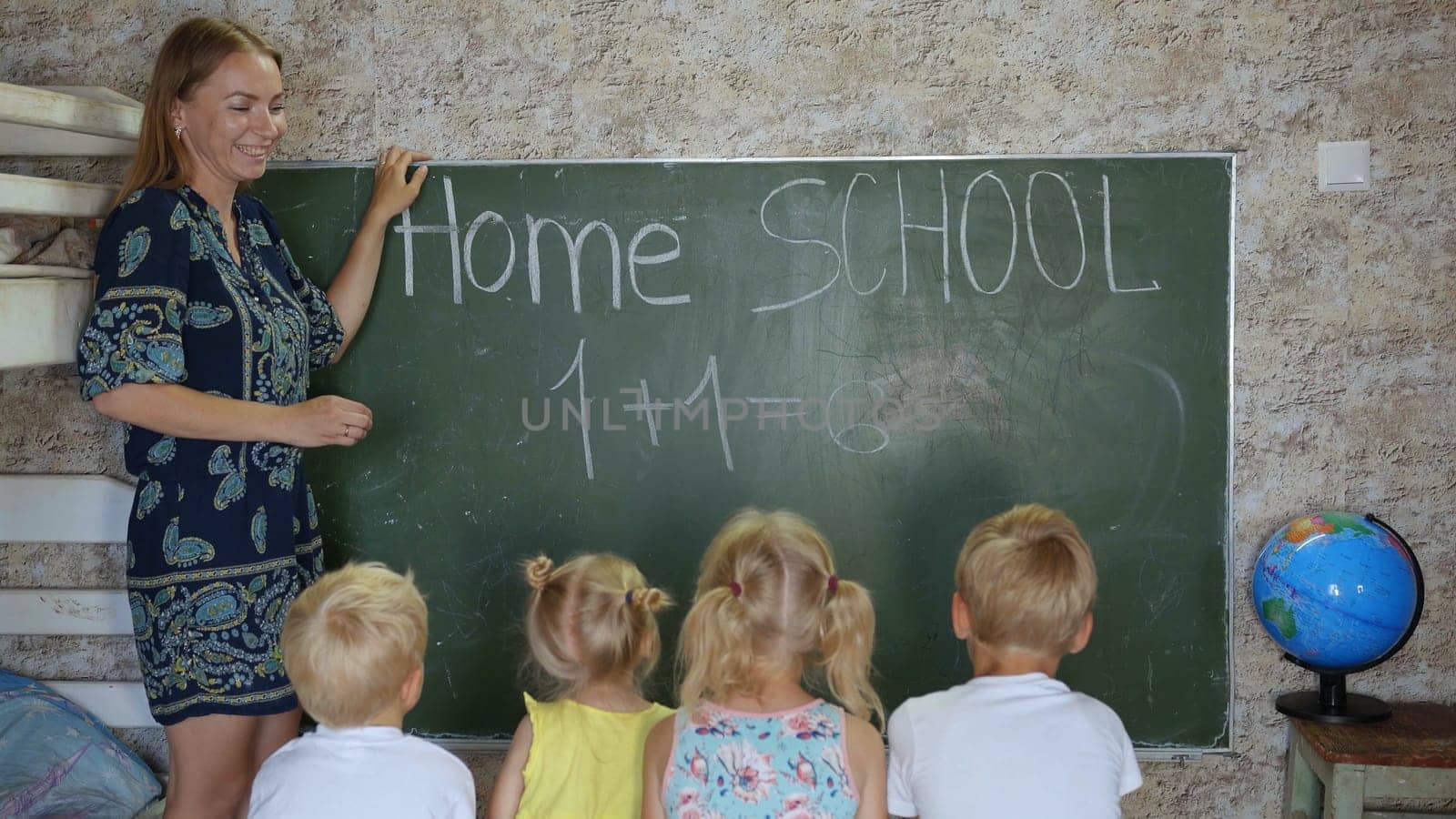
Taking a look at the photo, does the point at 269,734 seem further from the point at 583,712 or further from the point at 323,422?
the point at 583,712

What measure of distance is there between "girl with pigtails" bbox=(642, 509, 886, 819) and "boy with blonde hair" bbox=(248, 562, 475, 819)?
0.34 m

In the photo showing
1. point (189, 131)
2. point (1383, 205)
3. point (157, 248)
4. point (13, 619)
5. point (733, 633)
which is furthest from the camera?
point (13, 619)

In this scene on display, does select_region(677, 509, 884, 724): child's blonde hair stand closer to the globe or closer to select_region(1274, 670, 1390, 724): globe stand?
the globe

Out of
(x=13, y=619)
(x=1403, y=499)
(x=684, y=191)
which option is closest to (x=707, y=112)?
(x=684, y=191)

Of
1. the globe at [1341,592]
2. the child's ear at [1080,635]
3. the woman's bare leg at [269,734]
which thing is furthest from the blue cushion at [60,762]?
the globe at [1341,592]

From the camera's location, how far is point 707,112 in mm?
2762

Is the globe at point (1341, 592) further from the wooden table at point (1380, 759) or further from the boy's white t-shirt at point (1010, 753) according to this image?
the boy's white t-shirt at point (1010, 753)

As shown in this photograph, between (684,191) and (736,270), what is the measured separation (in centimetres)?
22

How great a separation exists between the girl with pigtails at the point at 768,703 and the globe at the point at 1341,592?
112 centimetres

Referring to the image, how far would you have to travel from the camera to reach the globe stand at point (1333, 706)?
8.47 ft

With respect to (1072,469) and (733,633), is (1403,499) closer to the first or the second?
(1072,469)

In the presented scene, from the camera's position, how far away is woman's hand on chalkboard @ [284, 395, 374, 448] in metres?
2.25

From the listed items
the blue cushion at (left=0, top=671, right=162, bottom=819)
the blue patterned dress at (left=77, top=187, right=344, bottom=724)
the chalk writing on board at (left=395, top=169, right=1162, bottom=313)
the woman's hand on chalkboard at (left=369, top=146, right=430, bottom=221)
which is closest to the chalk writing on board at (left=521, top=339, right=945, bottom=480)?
the chalk writing on board at (left=395, top=169, right=1162, bottom=313)

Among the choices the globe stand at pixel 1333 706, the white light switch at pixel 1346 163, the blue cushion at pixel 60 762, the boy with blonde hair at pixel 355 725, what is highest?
the white light switch at pixel 1346 163
